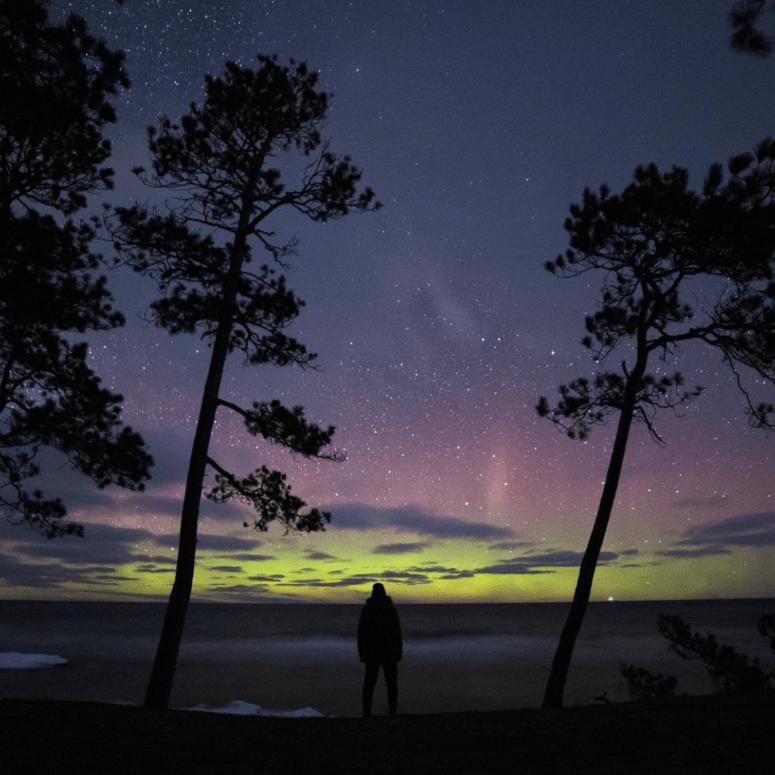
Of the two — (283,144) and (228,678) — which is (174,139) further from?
(228,678)

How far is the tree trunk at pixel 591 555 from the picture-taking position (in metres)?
10.8

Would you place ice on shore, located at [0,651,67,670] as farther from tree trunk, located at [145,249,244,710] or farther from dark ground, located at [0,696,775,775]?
dark ground, located at [0,696,775,775]

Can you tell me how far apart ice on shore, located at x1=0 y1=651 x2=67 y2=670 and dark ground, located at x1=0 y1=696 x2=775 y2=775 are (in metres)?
44.4

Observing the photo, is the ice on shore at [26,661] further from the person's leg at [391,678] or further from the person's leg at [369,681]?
the person's leg at [391,678]

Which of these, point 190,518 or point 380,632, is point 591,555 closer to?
point 380,632

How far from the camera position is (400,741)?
6262 mm

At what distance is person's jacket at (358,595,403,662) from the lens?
8.95 m

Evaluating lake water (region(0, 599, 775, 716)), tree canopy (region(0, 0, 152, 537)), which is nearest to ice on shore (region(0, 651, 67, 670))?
lake water (region(0, 599, 775, 716))

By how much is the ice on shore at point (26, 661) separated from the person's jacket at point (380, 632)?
4411 centimetres

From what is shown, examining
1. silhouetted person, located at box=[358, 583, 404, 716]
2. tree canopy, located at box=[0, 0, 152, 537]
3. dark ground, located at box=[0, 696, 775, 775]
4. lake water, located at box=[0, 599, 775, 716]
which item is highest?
tree canopy, located at box=[0, 0, 152, 537]

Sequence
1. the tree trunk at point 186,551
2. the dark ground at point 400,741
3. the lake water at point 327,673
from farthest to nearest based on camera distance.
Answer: the lake water at point 327,673 → the tree trunk at point 186,551 → the dark ground at point 400,741

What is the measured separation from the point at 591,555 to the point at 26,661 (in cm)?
4971

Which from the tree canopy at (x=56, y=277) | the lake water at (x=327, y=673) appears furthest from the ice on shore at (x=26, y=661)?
the tree canopy at (x=56, y=277)

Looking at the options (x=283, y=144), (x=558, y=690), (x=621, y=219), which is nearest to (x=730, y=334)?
(x=621, y=219)
